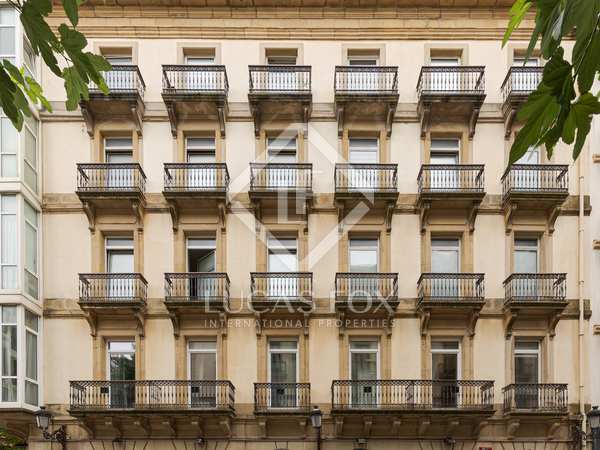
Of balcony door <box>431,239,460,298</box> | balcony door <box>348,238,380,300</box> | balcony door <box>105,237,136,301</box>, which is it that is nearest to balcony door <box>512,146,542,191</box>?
balcony door <box>431,239,460,298</box>

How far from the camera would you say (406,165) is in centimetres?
1752

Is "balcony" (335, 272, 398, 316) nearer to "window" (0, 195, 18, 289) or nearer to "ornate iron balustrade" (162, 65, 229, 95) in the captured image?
"ornate iron balustrade" (162, 65, 229, 95)

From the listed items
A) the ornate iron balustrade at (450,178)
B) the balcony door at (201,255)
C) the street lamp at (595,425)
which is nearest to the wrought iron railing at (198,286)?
the balcony door at (201,255)

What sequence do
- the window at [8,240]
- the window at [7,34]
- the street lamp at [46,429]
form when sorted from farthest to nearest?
the window at [8,240] → the window at [7,34] → the street lamp at [46,429]

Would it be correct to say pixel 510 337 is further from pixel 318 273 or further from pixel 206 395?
pixel 206 395

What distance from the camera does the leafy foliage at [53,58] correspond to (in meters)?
1.76

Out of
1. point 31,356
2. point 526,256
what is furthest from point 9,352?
point 526,256

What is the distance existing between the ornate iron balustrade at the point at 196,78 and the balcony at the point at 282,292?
17.8 feet

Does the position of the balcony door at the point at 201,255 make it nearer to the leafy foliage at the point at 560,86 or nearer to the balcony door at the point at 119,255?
the balcony door at the point at 119,255

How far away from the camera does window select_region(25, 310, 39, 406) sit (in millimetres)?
15969

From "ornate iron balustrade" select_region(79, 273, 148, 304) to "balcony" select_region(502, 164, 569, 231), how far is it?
34.8 ft

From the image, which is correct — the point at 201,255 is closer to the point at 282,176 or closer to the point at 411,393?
the point at 282,176

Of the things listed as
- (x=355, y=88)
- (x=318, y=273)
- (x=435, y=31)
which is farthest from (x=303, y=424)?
(x=435, y=31)

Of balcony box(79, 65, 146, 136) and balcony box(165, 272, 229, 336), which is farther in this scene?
balcony box(79, 65, 146, 136)
